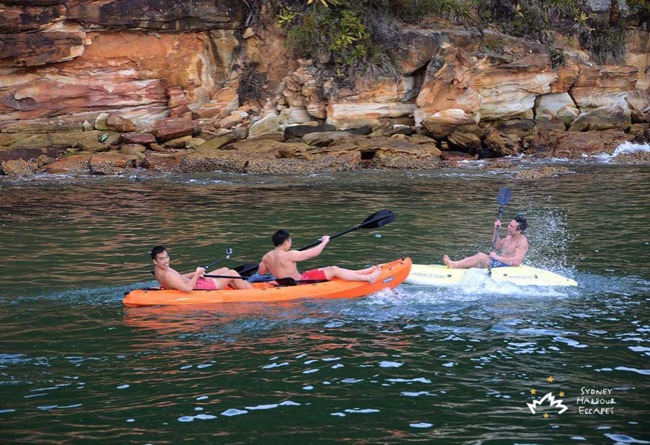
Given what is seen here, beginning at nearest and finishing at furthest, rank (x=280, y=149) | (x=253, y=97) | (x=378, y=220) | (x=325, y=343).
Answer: (x=325, y=343) < (x=378, y=220) < (x=280, y=149) < (x=253, y=97)

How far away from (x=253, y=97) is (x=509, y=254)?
1448cm

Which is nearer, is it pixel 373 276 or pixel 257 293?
pixel 257 293

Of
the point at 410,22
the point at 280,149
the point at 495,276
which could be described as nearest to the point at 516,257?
the point at 495,276

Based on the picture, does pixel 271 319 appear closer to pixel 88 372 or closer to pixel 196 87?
pixel 88 372

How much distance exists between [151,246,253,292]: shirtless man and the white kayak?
1950mm

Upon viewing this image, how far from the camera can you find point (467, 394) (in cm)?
590

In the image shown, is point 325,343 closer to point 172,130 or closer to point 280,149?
point 280,149

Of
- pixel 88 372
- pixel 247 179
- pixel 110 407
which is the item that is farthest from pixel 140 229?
pixel 110 407

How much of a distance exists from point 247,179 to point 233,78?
19.4ft

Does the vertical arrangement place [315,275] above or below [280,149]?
below

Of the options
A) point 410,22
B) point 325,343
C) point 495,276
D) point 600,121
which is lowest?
point 325,343

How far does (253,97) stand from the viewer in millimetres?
22812

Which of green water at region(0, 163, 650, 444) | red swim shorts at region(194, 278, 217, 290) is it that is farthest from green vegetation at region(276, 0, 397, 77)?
red swim shorts at region(194, 278, 217, 290)

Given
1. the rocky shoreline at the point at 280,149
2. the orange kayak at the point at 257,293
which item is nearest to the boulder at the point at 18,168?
the rocky shoreline at the point at 280,149
